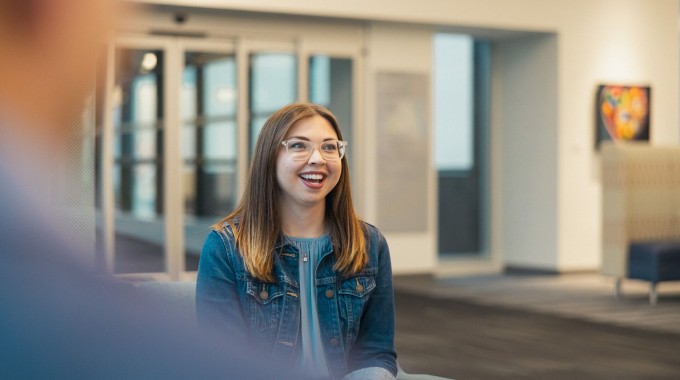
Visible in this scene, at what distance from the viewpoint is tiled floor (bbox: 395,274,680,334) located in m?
7.40

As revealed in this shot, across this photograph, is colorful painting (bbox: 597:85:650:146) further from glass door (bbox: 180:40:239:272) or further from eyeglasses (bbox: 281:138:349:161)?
eyeglasses (bbox: 281:138:349:161)

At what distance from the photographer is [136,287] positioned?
0.76 meters

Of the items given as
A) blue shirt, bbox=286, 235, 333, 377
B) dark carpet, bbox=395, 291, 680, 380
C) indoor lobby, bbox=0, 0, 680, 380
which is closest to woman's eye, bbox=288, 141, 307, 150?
blue shirt, bbox=286, 235, 333, 377

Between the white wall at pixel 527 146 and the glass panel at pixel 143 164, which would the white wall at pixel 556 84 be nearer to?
the white wall at pixel 527 146

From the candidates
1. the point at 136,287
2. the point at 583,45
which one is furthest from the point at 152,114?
the point at 136,287

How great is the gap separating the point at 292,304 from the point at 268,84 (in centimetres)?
795

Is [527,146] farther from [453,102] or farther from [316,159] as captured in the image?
[316,159]

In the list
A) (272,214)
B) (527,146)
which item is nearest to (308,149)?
(272,214)

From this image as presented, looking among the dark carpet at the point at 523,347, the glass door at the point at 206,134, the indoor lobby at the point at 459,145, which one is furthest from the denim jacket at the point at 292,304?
the glass door at the point at 206,134

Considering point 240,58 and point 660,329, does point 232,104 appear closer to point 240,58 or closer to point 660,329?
point 240,58

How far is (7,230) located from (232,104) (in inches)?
347

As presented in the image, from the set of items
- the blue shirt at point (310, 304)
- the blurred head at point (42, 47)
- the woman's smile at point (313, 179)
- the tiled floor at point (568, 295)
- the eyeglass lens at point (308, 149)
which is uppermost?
the blurred head at point (42, 47)

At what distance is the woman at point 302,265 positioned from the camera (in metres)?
1.74

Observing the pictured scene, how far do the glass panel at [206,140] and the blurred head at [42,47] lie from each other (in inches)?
336
